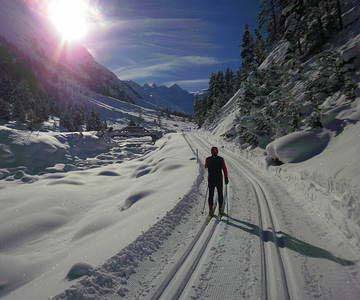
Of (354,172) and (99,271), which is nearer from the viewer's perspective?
(99,271)

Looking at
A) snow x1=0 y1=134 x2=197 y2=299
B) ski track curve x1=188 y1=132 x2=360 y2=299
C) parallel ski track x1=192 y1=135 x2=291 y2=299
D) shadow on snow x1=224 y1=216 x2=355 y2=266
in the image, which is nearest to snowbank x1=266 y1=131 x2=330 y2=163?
parallel ski track x1=192 y1=135 x2=291 y2=299

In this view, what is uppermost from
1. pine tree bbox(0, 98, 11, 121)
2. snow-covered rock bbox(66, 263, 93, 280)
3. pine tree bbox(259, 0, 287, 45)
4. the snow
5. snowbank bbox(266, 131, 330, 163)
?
pine tree bbox(259, 0, 287, 45)

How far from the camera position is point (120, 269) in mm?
6344

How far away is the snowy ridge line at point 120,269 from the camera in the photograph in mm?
5465

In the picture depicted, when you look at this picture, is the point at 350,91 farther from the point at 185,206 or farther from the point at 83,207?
the point at 83,207

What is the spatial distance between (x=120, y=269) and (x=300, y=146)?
576 inches

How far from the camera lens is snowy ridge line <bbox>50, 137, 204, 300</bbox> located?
5.46 m

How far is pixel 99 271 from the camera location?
6.15 metres

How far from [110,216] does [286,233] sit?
24.8 ft

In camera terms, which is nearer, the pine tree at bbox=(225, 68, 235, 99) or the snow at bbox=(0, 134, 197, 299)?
the snow at bbox=(0, 134, 197, 299)

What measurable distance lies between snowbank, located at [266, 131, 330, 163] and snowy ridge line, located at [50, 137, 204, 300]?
1048cm

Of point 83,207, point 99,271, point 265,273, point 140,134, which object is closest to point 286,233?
point 265,273

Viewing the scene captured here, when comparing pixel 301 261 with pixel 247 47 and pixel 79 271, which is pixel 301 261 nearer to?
pixel 79 271

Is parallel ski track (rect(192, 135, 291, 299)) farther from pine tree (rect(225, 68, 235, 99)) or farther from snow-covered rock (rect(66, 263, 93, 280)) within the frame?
pine tree (rect(225, 68, 235, 99))
